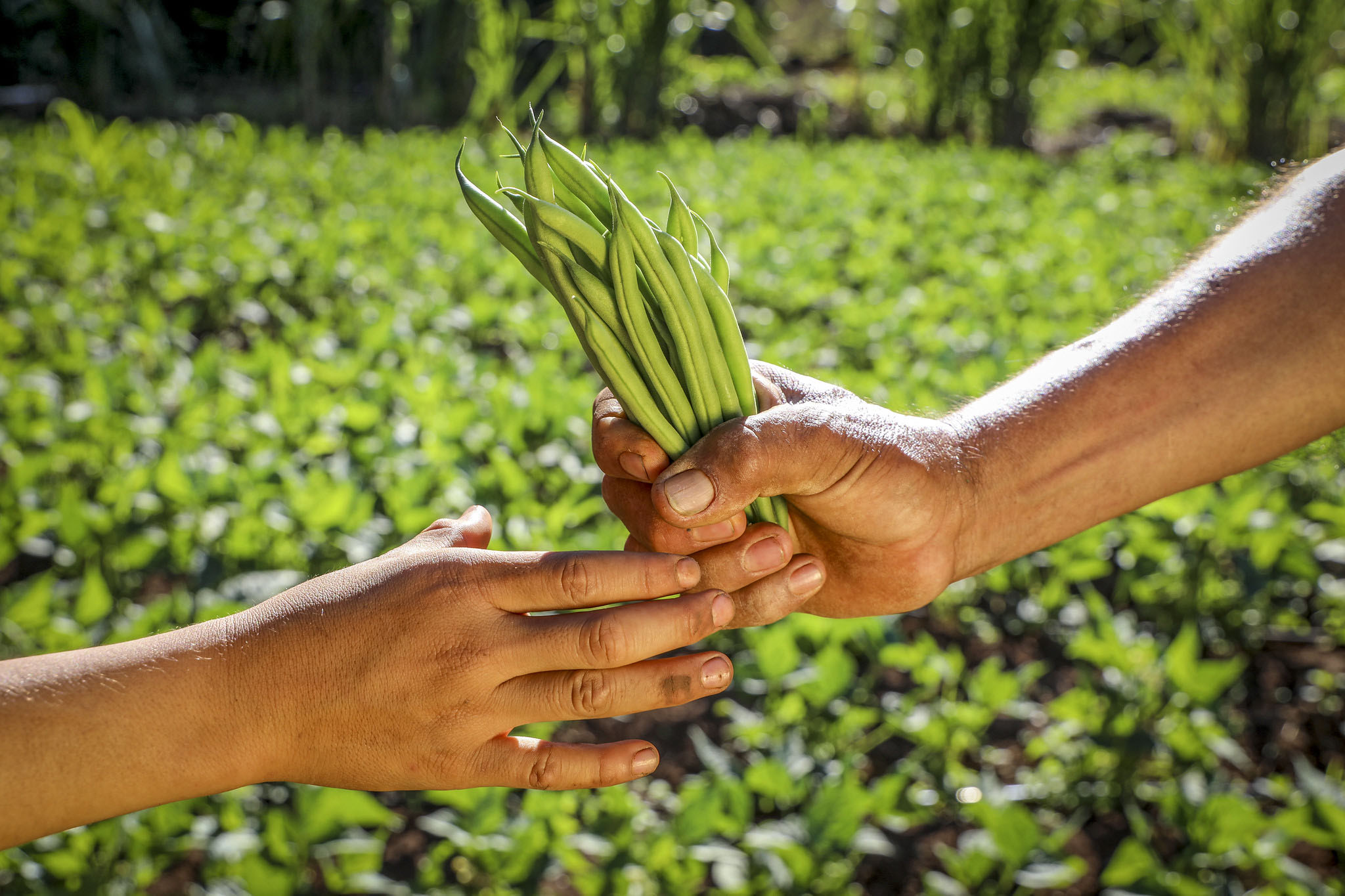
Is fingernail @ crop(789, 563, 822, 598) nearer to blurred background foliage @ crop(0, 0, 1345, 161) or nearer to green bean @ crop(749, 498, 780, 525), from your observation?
green bean @ crop(749, 498, 780, 525)

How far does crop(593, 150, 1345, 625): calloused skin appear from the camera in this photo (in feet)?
4.61

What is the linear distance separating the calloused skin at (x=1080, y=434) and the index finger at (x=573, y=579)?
0.54 feet

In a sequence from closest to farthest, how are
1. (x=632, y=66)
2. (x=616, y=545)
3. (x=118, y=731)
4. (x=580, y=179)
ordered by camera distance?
1. (x=118, y=731)
2. (x=580, y=179)
3. (x=616, y=545)
4. (x=632, y=66)

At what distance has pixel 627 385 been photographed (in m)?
1.32

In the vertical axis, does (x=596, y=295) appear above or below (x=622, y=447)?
above

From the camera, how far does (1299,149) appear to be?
7.80 metres

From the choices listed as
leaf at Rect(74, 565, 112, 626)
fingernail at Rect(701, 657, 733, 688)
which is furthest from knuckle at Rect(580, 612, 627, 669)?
leaf at Rect(74, 565, 112, 626)

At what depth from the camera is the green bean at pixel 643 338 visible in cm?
123

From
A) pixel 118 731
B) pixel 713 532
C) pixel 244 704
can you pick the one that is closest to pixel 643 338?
pixel 713 532

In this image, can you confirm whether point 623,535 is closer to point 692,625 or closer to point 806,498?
point 806,498

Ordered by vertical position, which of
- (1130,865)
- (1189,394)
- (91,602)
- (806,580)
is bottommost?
(1130,865)

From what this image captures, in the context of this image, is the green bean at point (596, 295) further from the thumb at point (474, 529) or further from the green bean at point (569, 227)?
the thumb at point (474, 529)

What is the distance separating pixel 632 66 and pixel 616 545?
628 cm

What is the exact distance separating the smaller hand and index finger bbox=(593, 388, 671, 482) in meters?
0.21
